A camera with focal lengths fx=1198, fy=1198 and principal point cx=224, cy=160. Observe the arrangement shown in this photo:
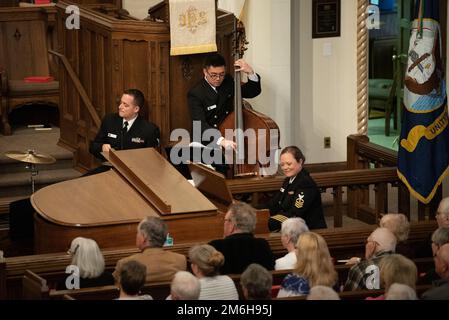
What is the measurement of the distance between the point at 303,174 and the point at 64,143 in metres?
3.47

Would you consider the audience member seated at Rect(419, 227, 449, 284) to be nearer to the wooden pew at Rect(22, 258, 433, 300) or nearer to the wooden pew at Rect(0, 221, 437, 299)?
the wooden pew at Rect(22, 258, 433, 300)

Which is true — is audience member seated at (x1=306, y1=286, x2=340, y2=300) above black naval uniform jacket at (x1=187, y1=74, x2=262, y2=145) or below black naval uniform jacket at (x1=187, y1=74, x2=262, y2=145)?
below

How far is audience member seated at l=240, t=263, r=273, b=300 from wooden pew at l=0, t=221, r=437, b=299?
1.47 m

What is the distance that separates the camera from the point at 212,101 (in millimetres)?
10188

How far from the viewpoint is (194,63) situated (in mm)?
10539

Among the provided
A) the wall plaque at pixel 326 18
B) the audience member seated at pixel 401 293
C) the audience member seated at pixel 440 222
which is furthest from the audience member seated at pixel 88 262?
the wall plaque at pixel 326 18

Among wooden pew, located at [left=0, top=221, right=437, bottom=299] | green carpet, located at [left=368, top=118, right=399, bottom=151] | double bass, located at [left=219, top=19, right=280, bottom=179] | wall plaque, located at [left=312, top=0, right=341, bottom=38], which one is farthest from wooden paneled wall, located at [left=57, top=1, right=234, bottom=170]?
green carpet, located at [left=368, top=118, right=399, bottom=151]

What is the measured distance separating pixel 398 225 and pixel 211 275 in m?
1.62

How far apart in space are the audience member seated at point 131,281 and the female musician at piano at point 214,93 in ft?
11.2

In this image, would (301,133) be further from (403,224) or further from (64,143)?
(403,224)

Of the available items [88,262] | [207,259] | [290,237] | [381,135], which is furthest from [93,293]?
[381,135]

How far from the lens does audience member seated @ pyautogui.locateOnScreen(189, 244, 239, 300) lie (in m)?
6.99

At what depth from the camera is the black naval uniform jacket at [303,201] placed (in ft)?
29.2
